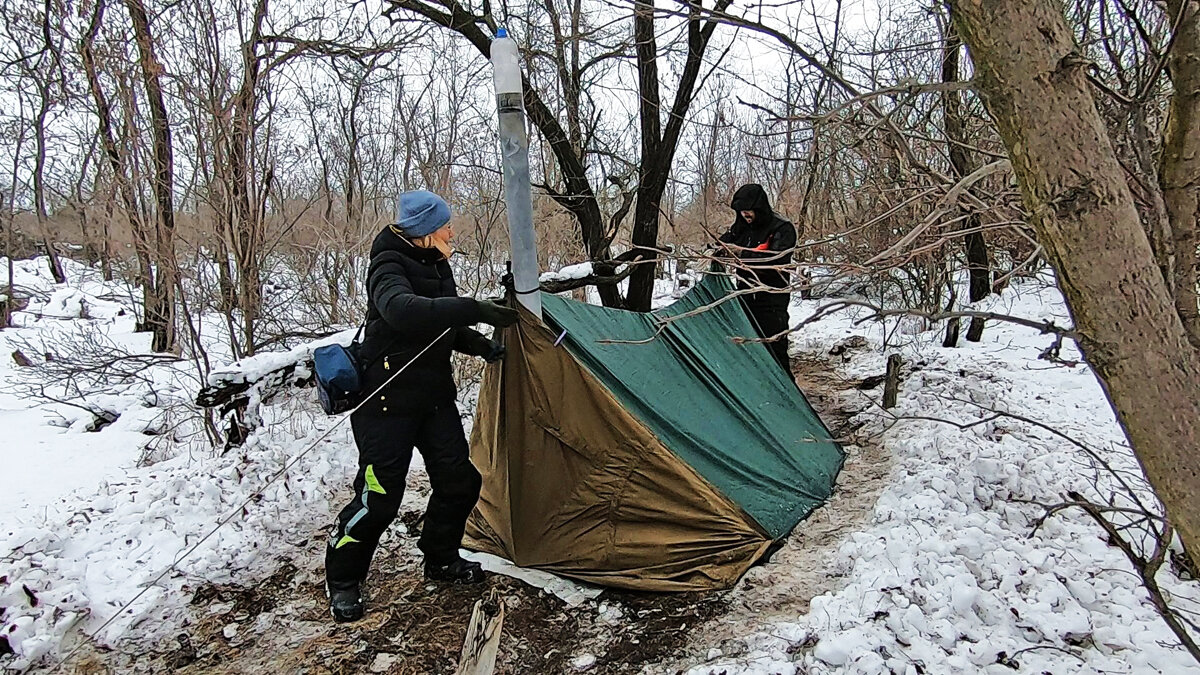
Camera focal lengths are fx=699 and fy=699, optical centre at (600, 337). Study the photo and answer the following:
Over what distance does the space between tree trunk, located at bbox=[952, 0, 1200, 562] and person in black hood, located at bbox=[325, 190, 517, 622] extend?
73.4 inches

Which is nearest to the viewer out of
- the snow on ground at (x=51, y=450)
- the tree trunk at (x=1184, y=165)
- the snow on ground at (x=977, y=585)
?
the tree trunk at (x=1184, y=165)

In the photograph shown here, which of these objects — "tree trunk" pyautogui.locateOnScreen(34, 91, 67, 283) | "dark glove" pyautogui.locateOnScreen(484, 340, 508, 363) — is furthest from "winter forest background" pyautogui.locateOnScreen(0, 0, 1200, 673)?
"tree trunk" pyautogui.locateOnScreen(34, 91, 67, 283)

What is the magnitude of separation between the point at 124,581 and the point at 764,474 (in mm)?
2849

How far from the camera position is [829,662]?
7.25 feet

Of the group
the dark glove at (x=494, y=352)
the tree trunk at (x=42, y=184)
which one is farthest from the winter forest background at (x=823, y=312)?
the tree trunk at (x=42, y=184)

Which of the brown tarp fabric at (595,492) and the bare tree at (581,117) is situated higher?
the bare tree at (581,117)

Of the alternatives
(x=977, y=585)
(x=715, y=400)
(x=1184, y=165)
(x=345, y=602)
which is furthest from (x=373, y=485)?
(x=1184, y=165)

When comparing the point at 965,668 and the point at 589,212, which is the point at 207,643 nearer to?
the point at 965,668

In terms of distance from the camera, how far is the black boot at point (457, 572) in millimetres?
2992

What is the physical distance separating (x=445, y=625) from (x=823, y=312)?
1.93 m

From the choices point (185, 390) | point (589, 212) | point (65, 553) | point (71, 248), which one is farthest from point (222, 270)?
point (71, 248)

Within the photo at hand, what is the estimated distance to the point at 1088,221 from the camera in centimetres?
111

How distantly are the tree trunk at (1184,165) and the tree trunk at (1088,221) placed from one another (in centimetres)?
40

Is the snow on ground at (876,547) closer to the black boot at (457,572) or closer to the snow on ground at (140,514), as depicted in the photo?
the snow on ground at (140,514)
